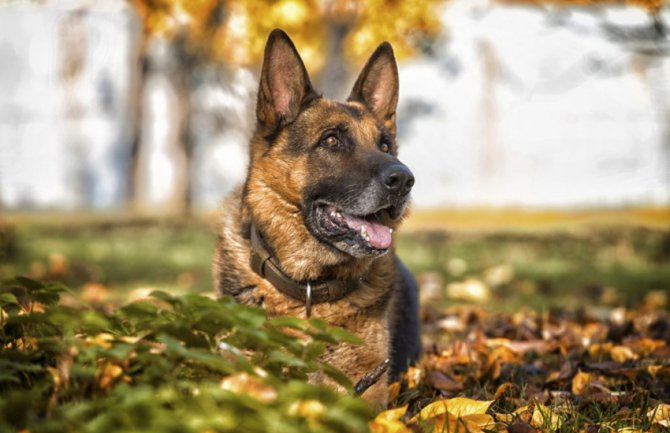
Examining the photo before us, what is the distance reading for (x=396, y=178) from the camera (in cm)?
361

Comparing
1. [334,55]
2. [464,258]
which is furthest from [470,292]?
[334,55]

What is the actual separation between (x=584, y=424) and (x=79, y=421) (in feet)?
6.77

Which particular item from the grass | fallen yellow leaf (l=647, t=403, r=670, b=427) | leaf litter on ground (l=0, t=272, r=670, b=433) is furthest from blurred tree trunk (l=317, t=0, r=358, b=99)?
fallen yellow leaf (l=647, t=403, r=670, b=427)

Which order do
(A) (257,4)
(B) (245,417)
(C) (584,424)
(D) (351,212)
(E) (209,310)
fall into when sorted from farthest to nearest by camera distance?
(A) (257,4), (D) (351,212), (C) (584,424), (E) (209,310), (B) (245,417)

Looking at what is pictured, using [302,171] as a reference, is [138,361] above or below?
below

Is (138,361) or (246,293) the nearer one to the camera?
(138,361)

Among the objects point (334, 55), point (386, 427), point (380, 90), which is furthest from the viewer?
point (334, 55)

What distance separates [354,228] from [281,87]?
92 cm

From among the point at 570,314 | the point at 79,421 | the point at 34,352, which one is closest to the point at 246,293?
the point at 34,352

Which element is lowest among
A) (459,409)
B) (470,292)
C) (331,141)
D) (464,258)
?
(464,258)

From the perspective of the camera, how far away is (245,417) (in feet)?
5.91

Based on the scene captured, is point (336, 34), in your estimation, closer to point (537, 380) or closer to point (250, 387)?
point (537, 380)

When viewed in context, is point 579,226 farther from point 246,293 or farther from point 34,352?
point 34,352

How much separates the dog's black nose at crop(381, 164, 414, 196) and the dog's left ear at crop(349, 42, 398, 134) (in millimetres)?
838
